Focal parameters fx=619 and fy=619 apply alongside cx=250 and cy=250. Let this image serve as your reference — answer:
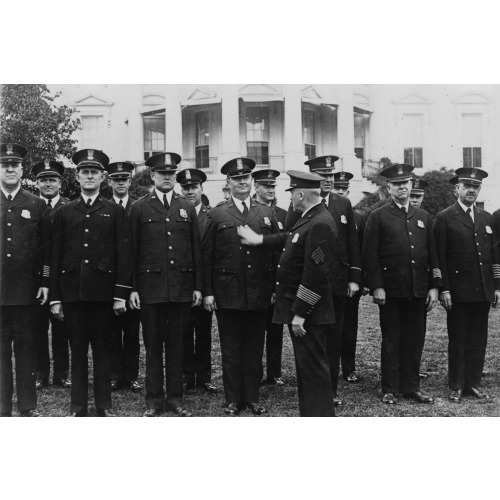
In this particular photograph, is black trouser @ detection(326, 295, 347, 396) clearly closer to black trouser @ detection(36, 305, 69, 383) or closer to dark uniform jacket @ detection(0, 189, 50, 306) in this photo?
dark uniform jacket @ detection(0, 189, 50, 306)

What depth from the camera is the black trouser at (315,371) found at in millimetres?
5184

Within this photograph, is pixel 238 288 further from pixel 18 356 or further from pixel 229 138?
pixel 229 138

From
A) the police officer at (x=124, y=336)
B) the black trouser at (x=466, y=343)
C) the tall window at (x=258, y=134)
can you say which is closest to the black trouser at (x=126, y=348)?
the police officer at (x=124, y=336)

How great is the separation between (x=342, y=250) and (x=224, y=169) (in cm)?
153

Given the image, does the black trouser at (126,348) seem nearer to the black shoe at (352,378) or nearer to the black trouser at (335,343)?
the black trouser at (335,343)

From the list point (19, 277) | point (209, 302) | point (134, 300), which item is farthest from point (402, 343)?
point (19, 277)

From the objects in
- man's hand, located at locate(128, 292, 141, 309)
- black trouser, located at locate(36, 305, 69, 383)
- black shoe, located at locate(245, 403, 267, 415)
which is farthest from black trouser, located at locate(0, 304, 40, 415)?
black shoe, located at locate(245, 403, 267, 415)

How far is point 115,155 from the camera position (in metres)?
10.3

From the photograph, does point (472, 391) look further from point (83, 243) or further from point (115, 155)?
point (115, 155)

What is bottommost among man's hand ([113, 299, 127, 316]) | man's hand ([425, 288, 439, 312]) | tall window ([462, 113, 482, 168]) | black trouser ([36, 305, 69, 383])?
A: black trouser ([36, 305, 69, 383])

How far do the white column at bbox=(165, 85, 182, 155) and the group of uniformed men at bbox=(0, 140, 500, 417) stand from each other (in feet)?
7.74

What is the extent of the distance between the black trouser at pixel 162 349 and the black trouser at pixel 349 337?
239cm

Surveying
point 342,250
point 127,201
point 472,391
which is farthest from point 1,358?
point 472,391

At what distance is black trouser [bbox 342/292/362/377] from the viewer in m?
7.59
